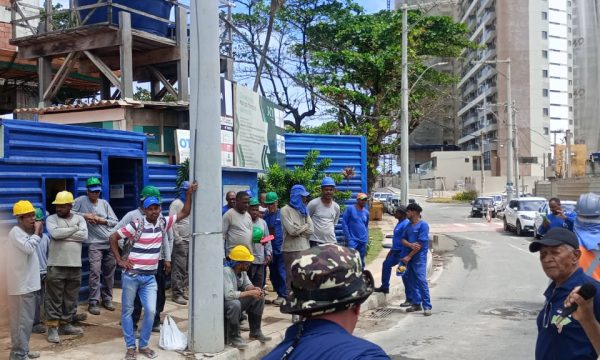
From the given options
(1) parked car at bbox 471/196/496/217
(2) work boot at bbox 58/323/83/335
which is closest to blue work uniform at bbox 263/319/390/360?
(2) work boot at bbox 58/323/83/335

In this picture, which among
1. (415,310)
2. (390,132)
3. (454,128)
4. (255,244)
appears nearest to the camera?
(255,244)

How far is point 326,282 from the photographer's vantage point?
6.56 ft

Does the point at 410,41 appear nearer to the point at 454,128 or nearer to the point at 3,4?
the point at 3,4

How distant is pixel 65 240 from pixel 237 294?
84.0 inches

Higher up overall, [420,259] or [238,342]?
[420,259]

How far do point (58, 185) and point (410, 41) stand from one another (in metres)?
23.2

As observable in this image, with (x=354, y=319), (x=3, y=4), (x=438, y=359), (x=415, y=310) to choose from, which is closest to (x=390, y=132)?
(x=3, y=4)

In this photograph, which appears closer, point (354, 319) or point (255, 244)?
point (354, 319)

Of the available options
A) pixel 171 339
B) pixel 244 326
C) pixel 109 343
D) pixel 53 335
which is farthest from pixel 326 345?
pixel 244 326

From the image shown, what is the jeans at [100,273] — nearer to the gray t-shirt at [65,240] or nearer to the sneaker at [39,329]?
the sneaker at [39,329]

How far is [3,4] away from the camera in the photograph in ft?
53.5

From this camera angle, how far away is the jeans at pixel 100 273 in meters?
8.19

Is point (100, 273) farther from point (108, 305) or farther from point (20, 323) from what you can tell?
point (20, 323)


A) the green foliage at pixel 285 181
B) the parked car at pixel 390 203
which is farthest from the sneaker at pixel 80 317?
the parked car at pixel 390 203
